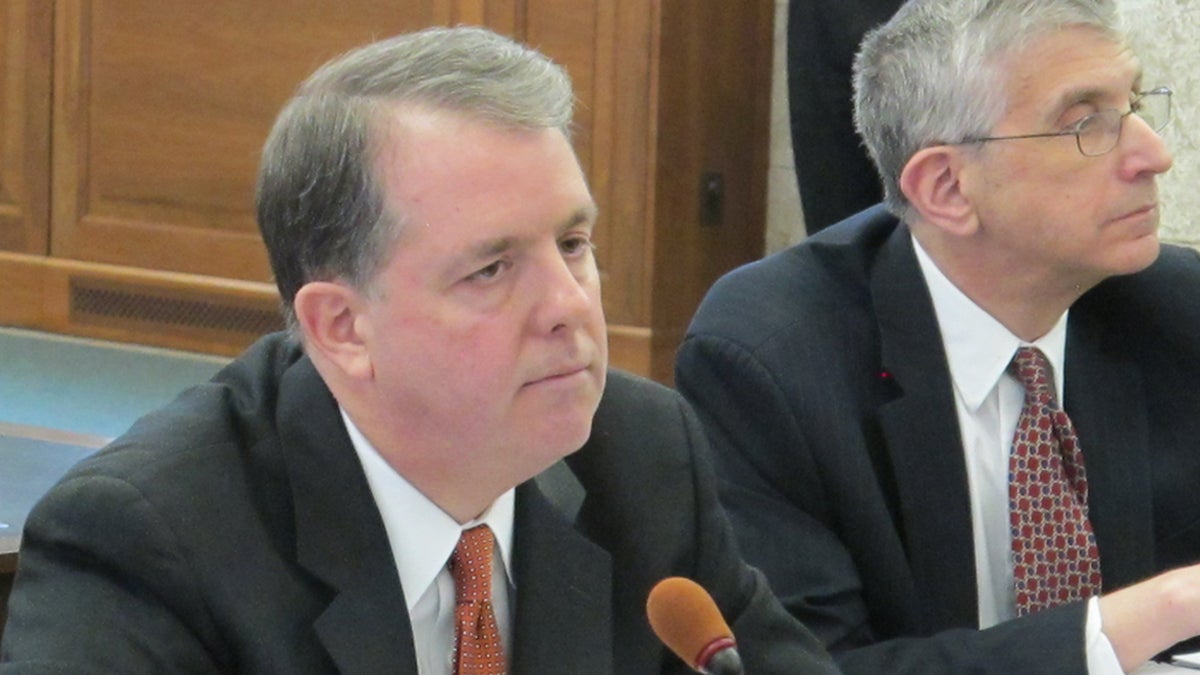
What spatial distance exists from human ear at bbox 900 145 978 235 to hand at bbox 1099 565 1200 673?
18.5 inches

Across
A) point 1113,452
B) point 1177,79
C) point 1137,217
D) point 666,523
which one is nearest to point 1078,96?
point 1137,217

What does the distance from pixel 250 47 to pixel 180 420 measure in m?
3.29

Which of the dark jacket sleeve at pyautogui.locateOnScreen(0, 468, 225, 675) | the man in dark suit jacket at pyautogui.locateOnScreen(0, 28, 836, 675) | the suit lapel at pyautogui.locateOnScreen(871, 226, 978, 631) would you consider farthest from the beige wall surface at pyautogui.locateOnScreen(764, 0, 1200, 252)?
the dark jacket sleeve at pyautogui.locateOnScreen(0, 468, 225, 675)

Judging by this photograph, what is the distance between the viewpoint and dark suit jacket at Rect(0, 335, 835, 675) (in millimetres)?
1321

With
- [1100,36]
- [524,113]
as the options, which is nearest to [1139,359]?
[1100,36]

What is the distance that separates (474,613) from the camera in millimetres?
1441

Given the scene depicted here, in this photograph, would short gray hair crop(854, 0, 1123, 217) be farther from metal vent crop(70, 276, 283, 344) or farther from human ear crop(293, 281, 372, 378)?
metal vent crop(70, 276, 283, 344)

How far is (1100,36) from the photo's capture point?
6.56 feet

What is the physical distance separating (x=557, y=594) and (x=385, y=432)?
19 centimetres

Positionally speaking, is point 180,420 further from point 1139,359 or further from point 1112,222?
point 1139,359

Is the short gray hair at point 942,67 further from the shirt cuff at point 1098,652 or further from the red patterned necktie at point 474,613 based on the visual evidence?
the red patterned necktie at point 474,613

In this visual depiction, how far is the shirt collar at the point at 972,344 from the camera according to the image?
2029mm

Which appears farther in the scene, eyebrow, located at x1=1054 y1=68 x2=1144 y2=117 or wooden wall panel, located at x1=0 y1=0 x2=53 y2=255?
wooden wall panel, located at x1=0 y1=0 x2=53 y2=255

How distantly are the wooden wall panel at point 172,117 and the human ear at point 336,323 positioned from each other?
121 inches
